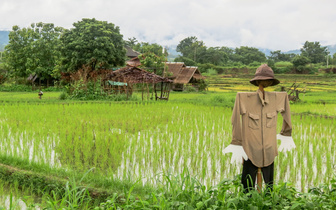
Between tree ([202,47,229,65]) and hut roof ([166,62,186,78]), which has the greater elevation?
tree ([202,47,229,65])

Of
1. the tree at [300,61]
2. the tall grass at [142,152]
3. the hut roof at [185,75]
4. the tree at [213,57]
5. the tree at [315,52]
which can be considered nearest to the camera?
the tall grass at [142,152]

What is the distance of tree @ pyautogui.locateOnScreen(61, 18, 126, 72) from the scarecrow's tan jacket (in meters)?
14.8

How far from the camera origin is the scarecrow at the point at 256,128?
2.29 m

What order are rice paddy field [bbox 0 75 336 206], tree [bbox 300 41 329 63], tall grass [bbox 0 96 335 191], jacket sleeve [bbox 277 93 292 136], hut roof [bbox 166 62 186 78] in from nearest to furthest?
1. jacket sleeve [bbox 277 93 292 136]
2. rice paddy field [bbox 0 75 336 206]
3. tall grass [bbox 0 96 335 191]
4. hut roof [bbox 166 62 186 78]
5. tree [bbox 300 41 329 63]

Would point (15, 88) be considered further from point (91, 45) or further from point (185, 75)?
point (185, 75)

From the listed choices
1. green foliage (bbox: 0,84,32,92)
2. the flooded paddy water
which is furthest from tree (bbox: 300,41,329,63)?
the flooded paddy water

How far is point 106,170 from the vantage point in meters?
3.36

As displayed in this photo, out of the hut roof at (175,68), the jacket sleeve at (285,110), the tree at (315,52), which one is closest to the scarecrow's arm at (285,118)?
the jacket sleeve at (285,110)

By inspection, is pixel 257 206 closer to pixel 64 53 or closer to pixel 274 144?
pixel 274 144

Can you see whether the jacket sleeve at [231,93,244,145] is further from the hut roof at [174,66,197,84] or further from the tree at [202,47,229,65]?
the tree at [202,47,229,65]

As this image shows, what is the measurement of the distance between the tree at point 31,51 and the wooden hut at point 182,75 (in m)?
9.26

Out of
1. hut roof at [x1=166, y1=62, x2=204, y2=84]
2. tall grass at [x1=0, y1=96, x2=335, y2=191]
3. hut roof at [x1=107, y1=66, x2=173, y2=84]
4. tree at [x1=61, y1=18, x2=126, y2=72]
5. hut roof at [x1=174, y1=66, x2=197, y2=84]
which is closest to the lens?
tall grass at [x1=0, y1=96, x2=335, y2=191]

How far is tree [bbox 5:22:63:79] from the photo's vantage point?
2223 centimetres

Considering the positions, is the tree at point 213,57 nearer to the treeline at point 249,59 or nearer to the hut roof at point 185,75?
the treeline at point 249,59
